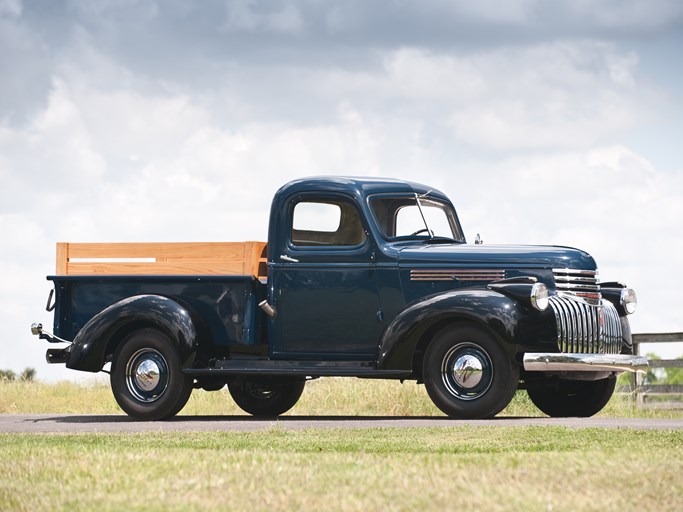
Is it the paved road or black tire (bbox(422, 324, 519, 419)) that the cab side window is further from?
the paved road

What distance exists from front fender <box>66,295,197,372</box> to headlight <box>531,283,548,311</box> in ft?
12.6

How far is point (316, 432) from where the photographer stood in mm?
11086

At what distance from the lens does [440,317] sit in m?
12.5

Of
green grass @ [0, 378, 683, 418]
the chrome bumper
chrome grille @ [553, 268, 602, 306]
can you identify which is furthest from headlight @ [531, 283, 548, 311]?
green grass @ [0, 378, 683, 418]

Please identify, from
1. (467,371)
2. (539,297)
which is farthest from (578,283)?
(467,371)

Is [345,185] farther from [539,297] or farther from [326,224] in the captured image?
[539,297]

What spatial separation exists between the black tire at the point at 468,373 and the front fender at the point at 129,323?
2.78m

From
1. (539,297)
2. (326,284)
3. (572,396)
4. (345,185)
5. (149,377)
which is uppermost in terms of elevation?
(345,185)

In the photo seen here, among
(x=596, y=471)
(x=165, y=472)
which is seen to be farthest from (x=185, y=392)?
(x=596, y=471)

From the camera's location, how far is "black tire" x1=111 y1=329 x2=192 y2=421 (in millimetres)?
13852

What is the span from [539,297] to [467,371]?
1030 mm

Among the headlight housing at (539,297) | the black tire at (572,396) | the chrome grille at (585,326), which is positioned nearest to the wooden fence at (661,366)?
the black tire at (572,396)

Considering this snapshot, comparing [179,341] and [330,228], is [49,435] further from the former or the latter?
[330,228]

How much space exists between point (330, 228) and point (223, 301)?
4.87 feet
